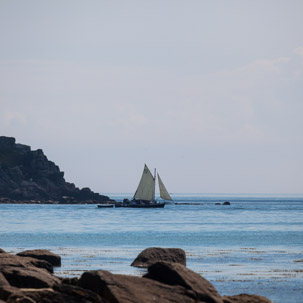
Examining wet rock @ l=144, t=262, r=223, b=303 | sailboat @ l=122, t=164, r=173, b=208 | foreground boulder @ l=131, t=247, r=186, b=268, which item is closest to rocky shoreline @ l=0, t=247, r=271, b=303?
wet rock @ l=144, t=262, r=223, b=303

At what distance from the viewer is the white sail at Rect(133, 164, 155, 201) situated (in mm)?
175475

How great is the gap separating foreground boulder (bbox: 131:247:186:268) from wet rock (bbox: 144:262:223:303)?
13124 mm

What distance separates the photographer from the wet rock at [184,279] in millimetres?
24406

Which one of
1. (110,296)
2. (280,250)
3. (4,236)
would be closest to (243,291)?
(110,296)

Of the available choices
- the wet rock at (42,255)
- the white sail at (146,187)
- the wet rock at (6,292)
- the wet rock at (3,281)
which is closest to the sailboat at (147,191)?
the white sail at (146,187)

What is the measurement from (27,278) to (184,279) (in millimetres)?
6320

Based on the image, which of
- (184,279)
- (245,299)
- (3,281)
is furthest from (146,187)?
(184,279)

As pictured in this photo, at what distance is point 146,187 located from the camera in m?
182

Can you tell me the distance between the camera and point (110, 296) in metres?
22.9

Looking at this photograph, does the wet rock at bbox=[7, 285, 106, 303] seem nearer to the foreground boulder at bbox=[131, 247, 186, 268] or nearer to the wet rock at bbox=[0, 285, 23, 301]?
the wet rock at bbox=[0, 285, 23, 301]

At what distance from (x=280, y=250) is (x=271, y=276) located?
18.6 m

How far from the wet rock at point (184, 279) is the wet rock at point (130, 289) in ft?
1.19

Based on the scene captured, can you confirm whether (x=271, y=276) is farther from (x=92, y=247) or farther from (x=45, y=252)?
(x=92, y=247)

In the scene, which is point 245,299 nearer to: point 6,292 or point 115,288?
point 115,288
